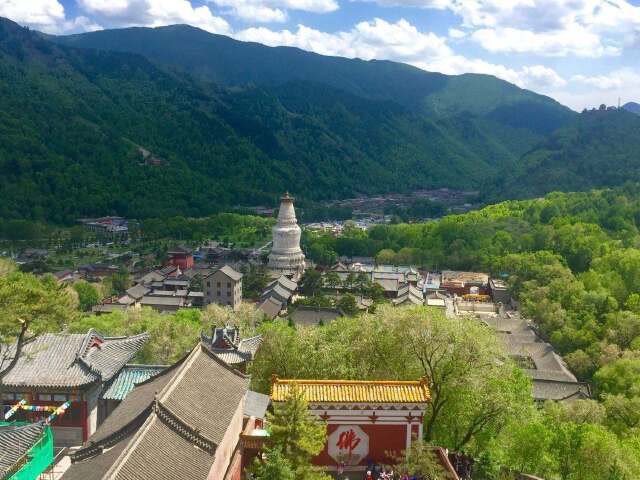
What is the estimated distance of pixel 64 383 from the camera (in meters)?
A: 21.1

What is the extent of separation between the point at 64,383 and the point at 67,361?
1029mm

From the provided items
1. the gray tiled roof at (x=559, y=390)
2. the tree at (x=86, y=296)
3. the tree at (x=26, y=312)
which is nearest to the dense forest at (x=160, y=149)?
the tree at (x=86, y=296)

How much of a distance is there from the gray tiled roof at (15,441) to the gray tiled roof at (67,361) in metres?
4.88

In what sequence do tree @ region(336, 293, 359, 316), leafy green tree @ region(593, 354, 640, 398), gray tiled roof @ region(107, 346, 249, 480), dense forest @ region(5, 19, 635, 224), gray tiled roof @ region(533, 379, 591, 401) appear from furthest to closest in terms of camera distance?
1. dense forest @ region(5, 19, 635, 224)
2. tree @ region(336, 293, 359, 316)
3. gray tiled roof @ region(533, 379, 591, 401)
4. leafy green tree @ region(593, 354, 640, 398)
5. gray tiled roof @ region(107, 346, 249, 480)

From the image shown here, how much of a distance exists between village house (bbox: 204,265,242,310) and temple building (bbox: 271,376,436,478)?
36790 millimetres

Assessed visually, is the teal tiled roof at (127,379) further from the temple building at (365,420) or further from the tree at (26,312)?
the temple building at (365,420)

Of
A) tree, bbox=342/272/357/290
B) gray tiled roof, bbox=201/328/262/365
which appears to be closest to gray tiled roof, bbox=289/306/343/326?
tree, bbox=342/272/357/290

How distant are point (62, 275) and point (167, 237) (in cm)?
2513

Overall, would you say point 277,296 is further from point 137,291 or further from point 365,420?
point 365,420

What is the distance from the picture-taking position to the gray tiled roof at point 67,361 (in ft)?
69.8

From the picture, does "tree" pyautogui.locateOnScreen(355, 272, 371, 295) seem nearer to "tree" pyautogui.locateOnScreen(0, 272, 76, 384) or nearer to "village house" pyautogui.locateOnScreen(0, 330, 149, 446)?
"village house" pyautogui.locateOnScreen(0, 330, 149, 446)

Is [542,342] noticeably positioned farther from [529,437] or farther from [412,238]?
[412,238]

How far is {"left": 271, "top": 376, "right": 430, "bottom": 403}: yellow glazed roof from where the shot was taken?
728 inches

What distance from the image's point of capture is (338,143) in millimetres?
182125
